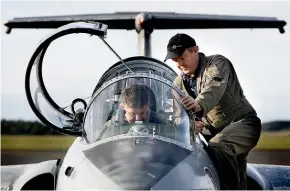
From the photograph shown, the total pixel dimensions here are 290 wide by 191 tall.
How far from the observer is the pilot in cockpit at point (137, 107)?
5702mm

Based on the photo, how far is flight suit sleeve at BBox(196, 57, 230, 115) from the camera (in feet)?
19.3

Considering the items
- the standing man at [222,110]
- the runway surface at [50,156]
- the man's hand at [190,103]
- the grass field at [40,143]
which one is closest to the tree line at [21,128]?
the grass field at [40,143]

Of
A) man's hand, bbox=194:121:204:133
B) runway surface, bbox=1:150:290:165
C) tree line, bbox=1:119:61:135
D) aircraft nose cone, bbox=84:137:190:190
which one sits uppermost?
man's hand, bbox=194:121:204:133

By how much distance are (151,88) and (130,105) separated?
13.2 inches

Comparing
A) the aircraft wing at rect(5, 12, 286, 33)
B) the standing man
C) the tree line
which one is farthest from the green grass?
the standing man

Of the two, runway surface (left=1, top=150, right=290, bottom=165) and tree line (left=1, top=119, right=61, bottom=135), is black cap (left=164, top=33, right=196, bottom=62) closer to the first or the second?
runway surface (left=1, top=150, right=290, bottom=165)

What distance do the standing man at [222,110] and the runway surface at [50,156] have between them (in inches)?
399

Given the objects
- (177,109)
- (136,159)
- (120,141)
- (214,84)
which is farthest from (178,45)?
(136,159)

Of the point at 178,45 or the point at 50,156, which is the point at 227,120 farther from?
the point at 50,156

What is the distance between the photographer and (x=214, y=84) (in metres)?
6.07

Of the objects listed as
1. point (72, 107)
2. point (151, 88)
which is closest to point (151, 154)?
point (151, 88)

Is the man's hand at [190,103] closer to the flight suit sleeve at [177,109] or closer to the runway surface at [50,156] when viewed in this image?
the flight suit sleeve at [177,109]

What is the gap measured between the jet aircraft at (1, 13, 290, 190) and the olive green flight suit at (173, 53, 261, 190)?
8.9 inches

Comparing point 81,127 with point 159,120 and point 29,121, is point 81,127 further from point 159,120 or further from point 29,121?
point 29,121
